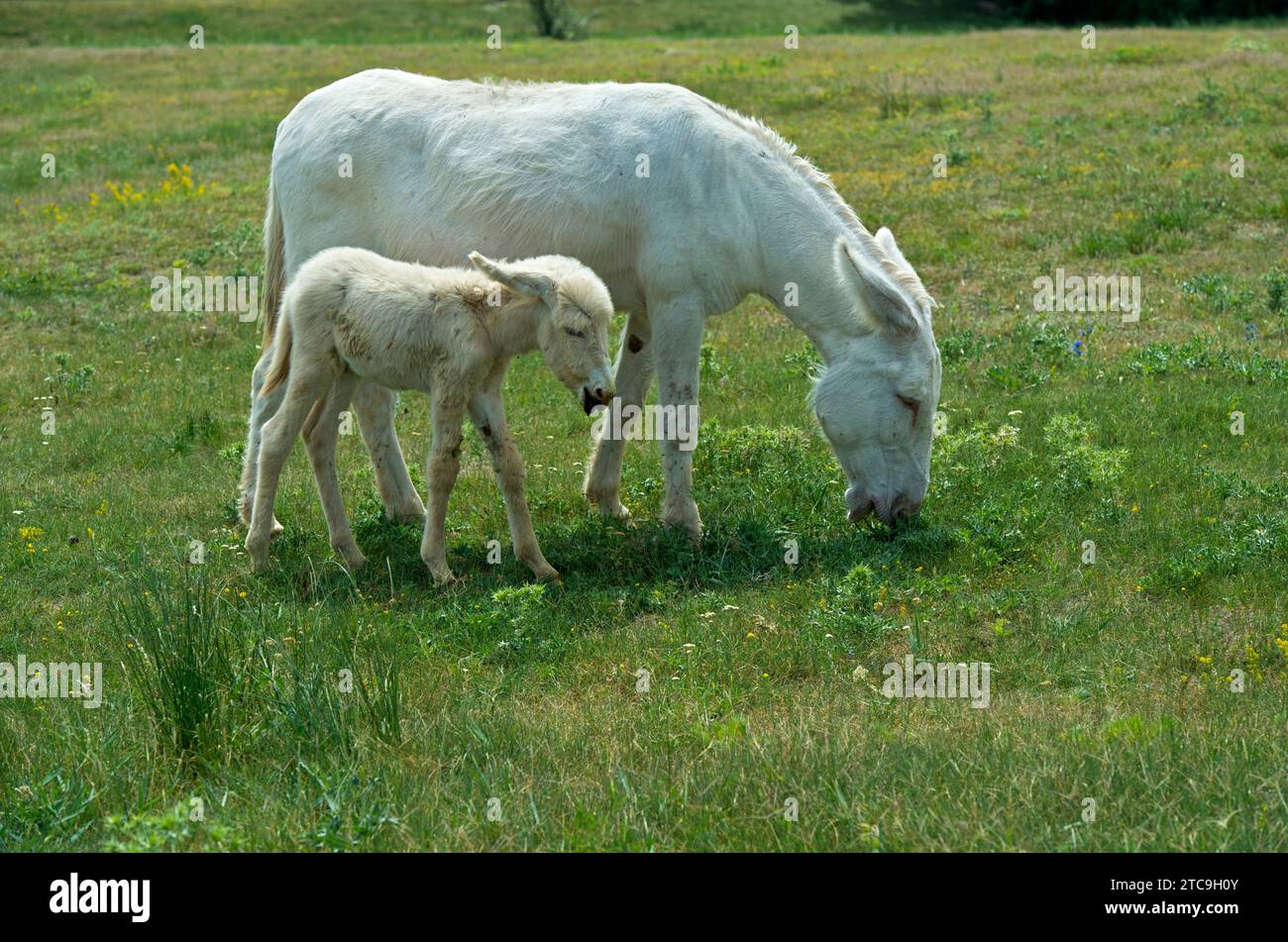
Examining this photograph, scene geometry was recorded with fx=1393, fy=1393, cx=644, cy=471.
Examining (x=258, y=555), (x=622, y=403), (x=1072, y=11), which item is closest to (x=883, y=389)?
(x=622, y=403)

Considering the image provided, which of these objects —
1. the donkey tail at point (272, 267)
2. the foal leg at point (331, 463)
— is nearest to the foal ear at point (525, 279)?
the foal leg at point (331, 463)

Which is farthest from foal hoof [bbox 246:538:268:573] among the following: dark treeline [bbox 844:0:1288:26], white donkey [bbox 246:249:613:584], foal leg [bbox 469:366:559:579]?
dark treeline [bbox 844:0:1288:26]

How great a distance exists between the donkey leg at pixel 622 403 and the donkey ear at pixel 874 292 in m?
1.41

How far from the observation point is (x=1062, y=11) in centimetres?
4888

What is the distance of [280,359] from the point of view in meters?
8.06

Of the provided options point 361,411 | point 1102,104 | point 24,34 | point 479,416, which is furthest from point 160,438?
point 24,34

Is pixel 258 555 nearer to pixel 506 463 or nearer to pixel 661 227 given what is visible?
pixel 506 463

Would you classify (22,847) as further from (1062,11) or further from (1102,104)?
(1062,11)

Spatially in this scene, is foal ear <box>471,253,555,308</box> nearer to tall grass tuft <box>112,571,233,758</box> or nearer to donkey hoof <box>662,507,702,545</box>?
donkey hoof <box>662,507,702,545</box>

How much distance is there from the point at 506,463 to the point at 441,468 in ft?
1.13

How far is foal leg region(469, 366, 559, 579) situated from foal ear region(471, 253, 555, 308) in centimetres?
62

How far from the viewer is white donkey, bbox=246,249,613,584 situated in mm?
7023

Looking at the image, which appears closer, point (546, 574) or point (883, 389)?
point (546, 574)

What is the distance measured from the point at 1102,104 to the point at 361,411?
50.3 feet
